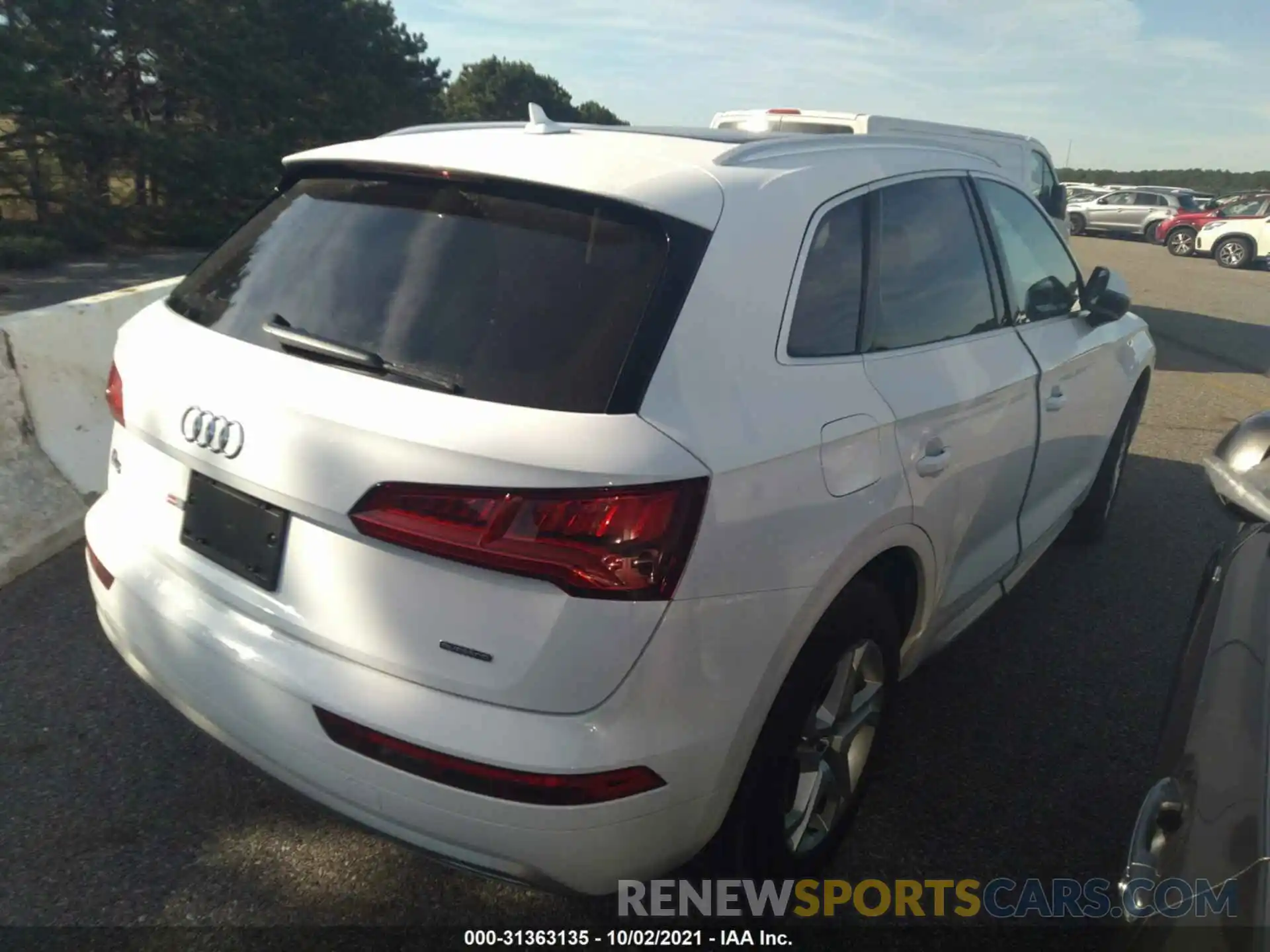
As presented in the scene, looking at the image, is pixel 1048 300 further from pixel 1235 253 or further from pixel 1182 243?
pixel 1182 243

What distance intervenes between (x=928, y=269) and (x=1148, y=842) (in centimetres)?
173

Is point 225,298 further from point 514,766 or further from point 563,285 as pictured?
point 514,766

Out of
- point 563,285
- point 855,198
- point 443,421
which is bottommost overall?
point 443,421

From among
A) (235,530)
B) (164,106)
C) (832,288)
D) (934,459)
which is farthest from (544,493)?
(164,106)

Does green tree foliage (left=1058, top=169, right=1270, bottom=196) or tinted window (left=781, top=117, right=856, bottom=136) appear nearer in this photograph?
tinted window (left=781, top=117, right=856, bottom=136)

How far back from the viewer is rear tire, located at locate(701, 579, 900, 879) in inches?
85.1

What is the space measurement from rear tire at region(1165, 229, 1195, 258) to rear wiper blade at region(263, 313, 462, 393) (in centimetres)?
2951

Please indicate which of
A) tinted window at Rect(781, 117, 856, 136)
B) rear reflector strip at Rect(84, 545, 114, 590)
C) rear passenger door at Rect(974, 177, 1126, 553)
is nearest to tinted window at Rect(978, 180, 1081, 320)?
rear passenger door at Rect(974, 177, 1126, 553)

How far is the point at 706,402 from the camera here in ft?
6.23

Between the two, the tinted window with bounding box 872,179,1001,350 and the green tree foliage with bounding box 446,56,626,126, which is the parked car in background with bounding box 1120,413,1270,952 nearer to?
the tinted window with bounding box 872,179,1001,350

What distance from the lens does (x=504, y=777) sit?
70.8 inches

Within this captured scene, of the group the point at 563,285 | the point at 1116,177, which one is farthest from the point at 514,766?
the point at 1116,177

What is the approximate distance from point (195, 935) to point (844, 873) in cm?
160

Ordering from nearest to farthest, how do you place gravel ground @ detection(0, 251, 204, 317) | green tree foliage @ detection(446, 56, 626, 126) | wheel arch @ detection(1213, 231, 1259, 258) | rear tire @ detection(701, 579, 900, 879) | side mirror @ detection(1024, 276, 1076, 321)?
1. rear tire @ detection(701, 579, 900, 879)
2. side mirror @ detection(1024, 276, 1076, 321)
3. gravel ground @ detection(0, 251, 204, 317)
4. wheel arch @ detection(1213, 231, 1259, 258)
5. green tree foliage @ detection(446, 56, 626, 126)
